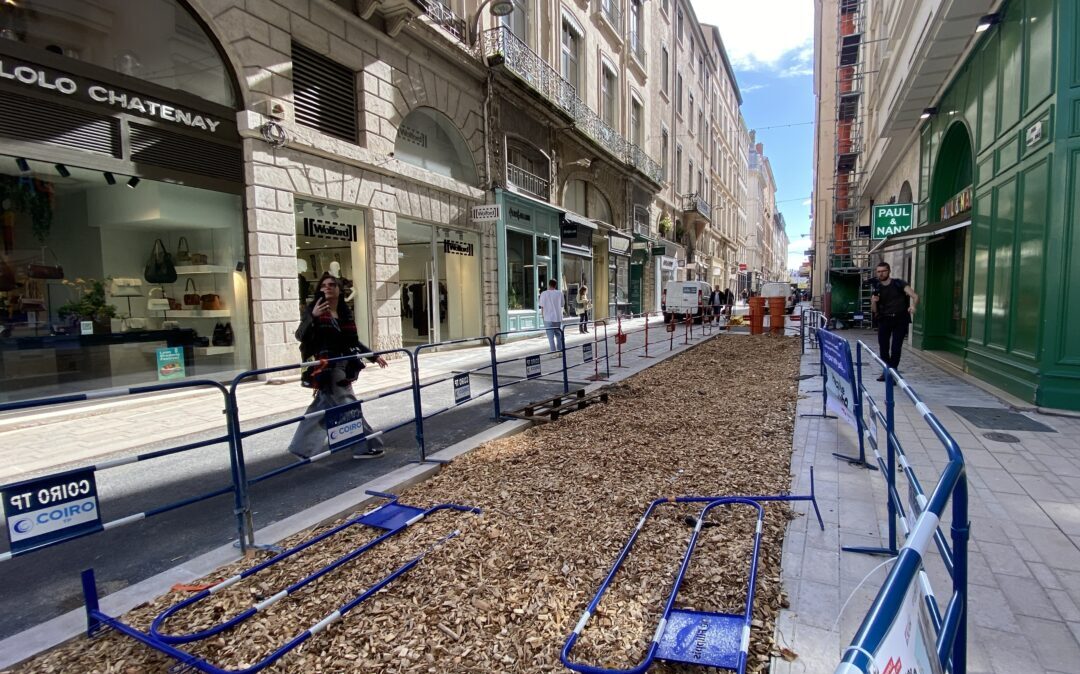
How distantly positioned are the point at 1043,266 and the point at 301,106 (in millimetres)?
11895

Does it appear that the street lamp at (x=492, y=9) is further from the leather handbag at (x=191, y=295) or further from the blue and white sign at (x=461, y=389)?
the blue and white sign at (x=461, y=389)

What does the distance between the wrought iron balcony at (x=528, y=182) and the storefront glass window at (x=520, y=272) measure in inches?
65.2

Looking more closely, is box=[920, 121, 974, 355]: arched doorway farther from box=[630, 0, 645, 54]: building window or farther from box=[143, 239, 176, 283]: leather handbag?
box=[630, 0, 645, 54]: building window

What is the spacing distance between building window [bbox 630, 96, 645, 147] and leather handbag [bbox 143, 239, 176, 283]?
2310cm

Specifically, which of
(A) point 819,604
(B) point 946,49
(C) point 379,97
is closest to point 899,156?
(B) point 946,49

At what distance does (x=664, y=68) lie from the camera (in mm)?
32969

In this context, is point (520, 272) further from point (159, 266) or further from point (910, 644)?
point (910, 644)

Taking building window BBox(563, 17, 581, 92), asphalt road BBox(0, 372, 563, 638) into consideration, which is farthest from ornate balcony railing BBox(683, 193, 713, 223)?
asphalt road BBox(0, 372, 563, 638)

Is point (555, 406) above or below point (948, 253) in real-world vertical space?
below

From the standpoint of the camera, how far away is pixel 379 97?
1196 centimetres

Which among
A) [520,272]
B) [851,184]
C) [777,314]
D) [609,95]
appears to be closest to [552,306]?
[520,272]

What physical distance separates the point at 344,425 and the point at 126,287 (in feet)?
21.0

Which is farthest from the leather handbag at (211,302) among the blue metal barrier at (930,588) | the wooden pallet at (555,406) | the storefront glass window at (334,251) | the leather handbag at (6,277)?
the blue metal barrier at (930,588)

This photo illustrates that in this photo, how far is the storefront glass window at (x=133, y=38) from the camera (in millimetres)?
7266
